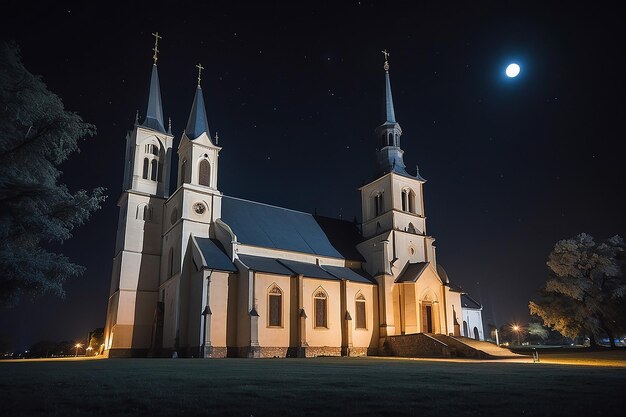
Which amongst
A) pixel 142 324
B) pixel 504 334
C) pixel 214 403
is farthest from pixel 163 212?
pixel 504 334

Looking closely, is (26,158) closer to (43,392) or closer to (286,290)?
(43,392)

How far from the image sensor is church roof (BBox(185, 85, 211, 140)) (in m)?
Result: 42.3

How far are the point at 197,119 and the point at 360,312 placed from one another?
74.6 feet

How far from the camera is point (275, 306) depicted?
117ft

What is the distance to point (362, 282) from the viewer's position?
4100 centimetres

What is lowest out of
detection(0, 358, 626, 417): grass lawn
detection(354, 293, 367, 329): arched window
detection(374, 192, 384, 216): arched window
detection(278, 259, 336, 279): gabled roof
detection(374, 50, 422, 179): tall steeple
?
detection(0, 358, 626, 417): grass lawn

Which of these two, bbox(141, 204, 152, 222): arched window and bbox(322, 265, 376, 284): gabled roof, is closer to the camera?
bbox(322, 265, 376, 284): gabled roof

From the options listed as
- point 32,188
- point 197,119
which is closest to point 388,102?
point 197,119

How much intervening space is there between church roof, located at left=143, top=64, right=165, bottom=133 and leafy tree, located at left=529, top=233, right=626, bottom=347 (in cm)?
3964

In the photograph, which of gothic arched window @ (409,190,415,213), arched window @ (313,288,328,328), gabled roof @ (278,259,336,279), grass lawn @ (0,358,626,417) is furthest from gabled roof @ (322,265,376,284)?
grass lawn @ (0,358,626,417)

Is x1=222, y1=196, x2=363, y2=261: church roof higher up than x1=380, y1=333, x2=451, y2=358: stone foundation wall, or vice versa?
x1=222, y1=196, x2=363, y2=261: church roof

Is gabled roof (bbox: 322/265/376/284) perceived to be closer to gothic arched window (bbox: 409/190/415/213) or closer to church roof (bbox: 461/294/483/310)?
gothic arched window (bbox: 409/190/415/213)

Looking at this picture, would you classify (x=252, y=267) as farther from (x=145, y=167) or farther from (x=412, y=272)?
(x=145, y=167)

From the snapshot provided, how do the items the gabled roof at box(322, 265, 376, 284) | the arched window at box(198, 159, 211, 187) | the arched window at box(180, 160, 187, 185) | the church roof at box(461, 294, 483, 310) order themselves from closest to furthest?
the arched window at box(198, 159, 211, 187) → the gabled roof at box(322, 265, 376, 284) → the arched window at box(180, 160, 187, 185) → the church roof at box(461, 294, 483, 310)
